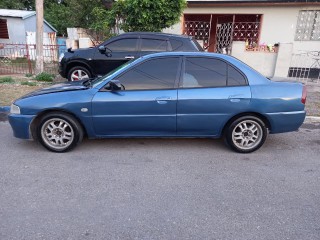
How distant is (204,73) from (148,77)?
0.84 meters

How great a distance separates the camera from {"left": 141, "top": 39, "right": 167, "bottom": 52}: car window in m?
7.30

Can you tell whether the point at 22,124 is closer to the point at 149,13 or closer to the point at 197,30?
the point at 149,13

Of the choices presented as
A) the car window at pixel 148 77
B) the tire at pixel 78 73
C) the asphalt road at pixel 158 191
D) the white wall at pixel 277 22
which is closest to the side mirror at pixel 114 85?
the car window at pixel 148 77

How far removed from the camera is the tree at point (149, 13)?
350 inches

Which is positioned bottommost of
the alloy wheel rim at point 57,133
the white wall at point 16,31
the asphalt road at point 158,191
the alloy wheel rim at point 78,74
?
the asphalt road at point 158,191

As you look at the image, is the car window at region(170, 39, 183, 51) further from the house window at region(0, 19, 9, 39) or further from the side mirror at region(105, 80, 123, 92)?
the house window at region(0, 19, 9, 39)

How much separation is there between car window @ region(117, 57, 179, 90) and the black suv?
11.0ft

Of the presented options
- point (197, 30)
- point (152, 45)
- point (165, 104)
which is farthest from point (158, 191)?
point (197, 30)

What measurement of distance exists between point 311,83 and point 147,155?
8123 mm

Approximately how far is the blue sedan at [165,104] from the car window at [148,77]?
15 mm

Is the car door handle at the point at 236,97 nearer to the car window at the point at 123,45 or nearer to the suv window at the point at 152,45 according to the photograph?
the suv window at the point at 152,45

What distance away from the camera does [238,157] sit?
411 cm

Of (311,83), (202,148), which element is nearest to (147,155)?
(202,148)

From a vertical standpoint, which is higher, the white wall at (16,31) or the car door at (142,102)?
the white wall at (16,31)
